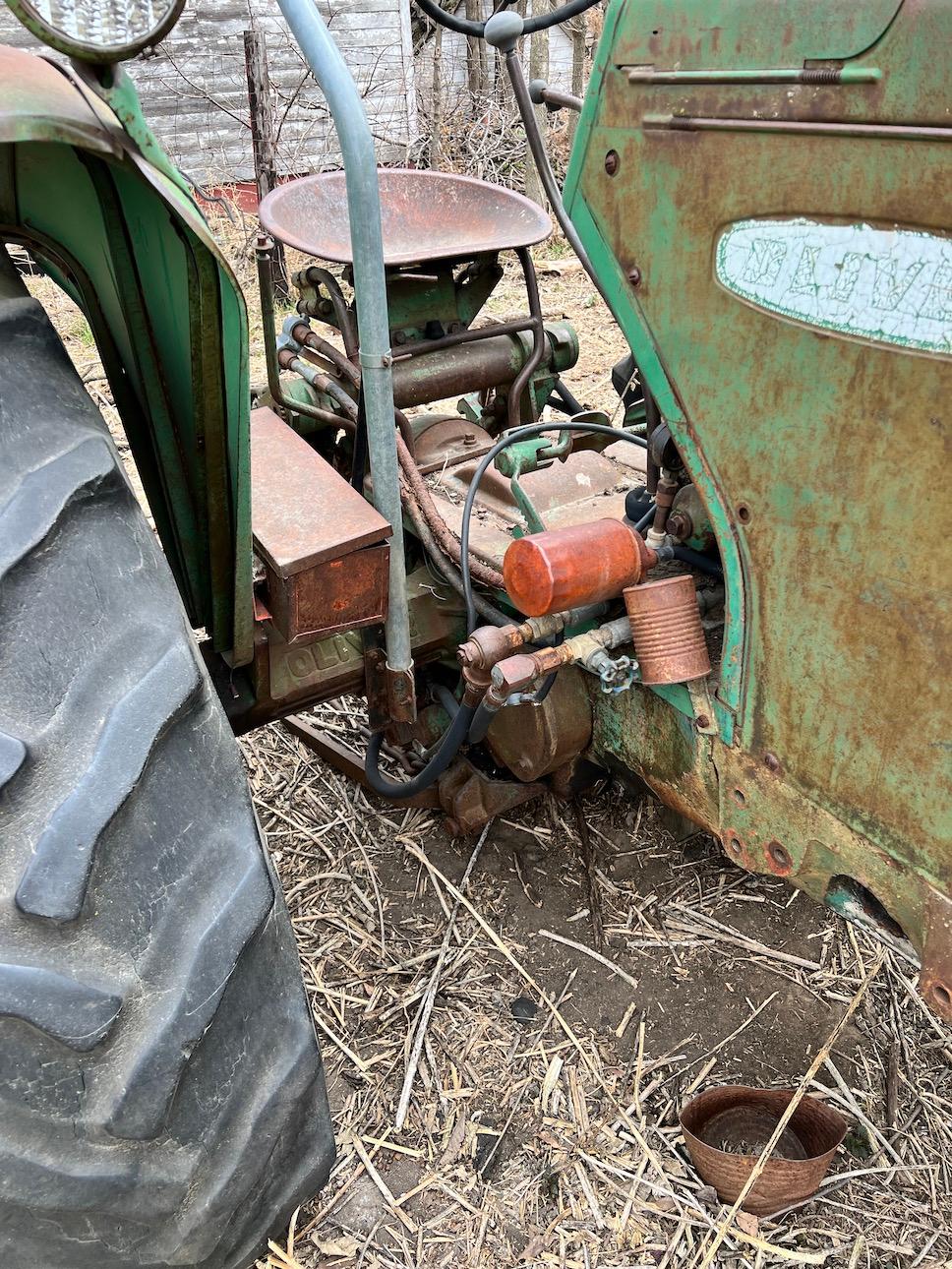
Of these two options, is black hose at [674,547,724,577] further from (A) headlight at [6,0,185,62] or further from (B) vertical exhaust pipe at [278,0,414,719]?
(A) headlight at [6,0,185,62]

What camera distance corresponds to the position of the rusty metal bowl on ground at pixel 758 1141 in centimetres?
145

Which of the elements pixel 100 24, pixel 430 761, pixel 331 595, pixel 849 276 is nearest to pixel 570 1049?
pixel 430 761

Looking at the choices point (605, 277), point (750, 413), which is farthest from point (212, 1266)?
point (605, 277)

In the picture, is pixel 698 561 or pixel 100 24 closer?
pixel 100 24

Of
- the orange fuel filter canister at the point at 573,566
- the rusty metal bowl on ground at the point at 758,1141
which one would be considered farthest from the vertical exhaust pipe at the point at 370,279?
the rusty metal bowl on ground at the point at 758,1141

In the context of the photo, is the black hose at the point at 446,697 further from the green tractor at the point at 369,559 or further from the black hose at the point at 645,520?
the black hose at the point at 645,520

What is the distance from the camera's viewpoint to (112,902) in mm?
909

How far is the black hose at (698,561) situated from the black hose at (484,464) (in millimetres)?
327

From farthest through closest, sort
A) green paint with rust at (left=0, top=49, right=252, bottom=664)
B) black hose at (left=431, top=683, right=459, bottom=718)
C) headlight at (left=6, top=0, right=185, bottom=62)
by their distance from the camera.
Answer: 1. black hose at (left=431, top=683, right=459, bottom=718)
2. green paint with rust at (left=0, top=49, right=252, bottom=664)
3. headlight at (left=6, top=0, right=185, bottom=62)

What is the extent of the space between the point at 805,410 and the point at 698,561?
0.34 metres

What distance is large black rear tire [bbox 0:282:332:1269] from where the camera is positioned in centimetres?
87

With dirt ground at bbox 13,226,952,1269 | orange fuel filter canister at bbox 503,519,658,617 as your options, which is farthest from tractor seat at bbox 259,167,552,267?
dirt ground at bbox 13,226,952,1269

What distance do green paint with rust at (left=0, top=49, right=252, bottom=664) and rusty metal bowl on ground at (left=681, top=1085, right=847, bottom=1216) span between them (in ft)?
3.33

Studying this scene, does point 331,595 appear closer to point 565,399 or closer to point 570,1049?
point 570,1049
